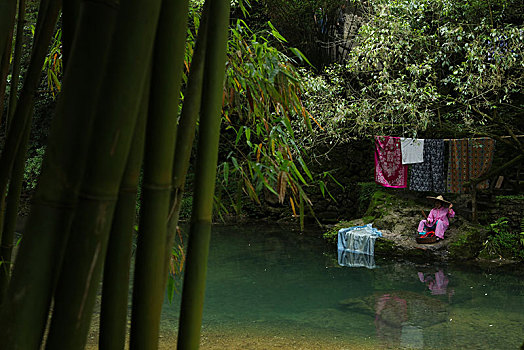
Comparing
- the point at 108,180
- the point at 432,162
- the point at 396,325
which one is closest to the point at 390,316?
the point at 396,325

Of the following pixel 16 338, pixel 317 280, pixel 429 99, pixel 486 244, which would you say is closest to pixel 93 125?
pixel 16 338

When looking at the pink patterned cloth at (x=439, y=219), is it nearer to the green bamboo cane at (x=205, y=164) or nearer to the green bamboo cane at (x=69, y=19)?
the green bamboo cane at (x=205, y=164)

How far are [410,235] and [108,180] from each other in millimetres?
7599

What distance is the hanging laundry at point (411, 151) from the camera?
846 centimetres

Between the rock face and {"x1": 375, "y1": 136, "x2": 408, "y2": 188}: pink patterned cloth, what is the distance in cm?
32

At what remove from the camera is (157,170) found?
2.44ft

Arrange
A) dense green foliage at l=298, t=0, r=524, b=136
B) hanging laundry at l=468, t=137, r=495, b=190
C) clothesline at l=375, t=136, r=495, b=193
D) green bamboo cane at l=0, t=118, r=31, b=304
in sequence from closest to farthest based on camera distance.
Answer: green bamboo cane at l=0, t=118, r=31, b=304 < dense green foliage at l=298, t=0, r=524, b=136 < hanging laundry at l=468, t=137, r=495, b=190 < clothesline at l=375, t=136, r=495, b=193

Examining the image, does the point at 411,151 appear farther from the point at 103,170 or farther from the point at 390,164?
the point at 103,170

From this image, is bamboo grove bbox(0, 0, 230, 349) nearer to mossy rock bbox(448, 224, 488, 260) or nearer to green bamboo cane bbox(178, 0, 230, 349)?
green bamboo cane bbox(178, 0, 230, 349)

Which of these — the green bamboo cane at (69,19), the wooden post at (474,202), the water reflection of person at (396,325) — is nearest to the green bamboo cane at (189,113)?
the green bamboo cane at (69,19)

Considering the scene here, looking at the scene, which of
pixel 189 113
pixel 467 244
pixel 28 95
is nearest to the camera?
pixel 189 113

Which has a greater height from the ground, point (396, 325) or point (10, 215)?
point (10, 215)

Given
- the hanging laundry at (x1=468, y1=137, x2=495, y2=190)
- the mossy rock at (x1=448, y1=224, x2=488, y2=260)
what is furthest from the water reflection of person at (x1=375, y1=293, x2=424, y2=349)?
the hanging laundry at (x1=468, y1=137, x2=495, y2=190)

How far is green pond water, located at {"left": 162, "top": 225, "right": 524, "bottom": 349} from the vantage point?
436 cm
